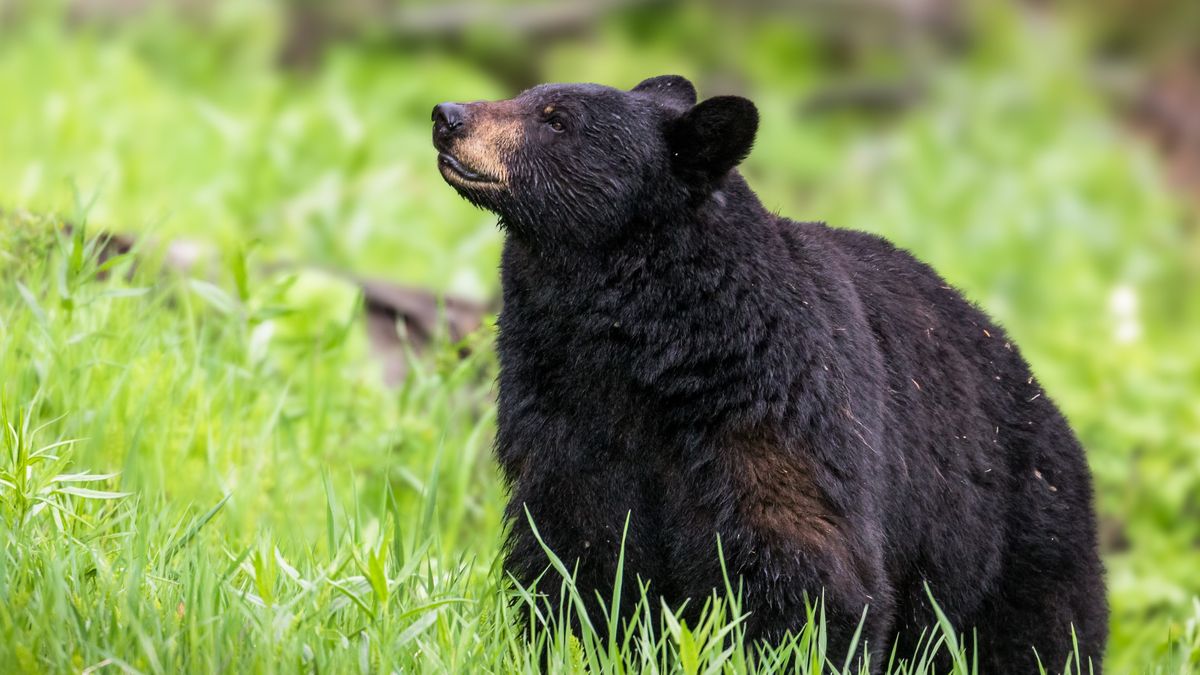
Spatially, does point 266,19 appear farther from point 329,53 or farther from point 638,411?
point 638,411

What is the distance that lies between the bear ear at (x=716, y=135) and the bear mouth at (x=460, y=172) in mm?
443

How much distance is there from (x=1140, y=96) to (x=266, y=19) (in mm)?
8125

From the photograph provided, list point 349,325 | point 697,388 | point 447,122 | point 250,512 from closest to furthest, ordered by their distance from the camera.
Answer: point 697,388 → point 447,122 → point 250,512 → point 349,325

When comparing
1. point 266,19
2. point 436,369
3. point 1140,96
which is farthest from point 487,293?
point 1140,96

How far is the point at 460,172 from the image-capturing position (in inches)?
136

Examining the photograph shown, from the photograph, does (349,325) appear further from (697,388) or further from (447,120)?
(697,388)

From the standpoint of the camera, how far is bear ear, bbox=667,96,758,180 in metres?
3.40

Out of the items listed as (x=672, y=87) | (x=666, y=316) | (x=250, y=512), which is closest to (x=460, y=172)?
(x=666, y=316)

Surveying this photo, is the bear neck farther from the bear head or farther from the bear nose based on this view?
the bear nose

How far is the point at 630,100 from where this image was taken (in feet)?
11.7

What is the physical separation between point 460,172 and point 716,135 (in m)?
0.59

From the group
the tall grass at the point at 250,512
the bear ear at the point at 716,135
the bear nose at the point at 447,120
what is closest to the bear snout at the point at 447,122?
the bear nose at the point at 447,120

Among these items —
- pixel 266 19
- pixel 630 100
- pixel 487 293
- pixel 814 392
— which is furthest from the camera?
pixel 266 19

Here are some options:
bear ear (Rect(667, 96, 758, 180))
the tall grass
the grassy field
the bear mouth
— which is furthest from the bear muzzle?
the grassy field
